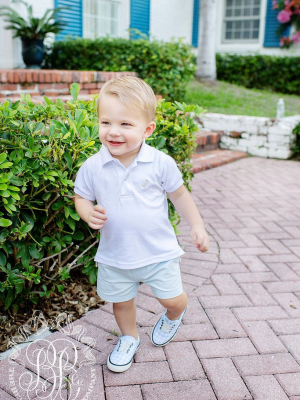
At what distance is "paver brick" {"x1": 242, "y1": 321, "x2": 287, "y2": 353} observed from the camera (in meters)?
2.21

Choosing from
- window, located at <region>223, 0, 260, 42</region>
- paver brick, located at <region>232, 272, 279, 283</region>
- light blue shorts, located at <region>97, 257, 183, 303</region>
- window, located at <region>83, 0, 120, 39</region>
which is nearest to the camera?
light blue shorts, located at <region>97, 257, 183, 303</region>

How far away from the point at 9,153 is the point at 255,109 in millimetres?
7380

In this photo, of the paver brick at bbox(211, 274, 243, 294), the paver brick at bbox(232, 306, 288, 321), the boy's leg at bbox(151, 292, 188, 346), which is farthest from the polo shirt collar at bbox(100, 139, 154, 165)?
the paver brick at bbox(211, 274, 243, 294)

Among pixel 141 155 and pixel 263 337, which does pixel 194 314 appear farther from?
pixel 141 155

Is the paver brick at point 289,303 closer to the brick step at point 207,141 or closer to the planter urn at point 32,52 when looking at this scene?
the brick step at point 207,141

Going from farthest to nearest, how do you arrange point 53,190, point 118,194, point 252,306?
point 252,306
point 53,190
point 118,194

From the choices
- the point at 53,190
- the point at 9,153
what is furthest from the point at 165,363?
the point at 9,153

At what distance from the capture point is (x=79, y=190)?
1.90 meters

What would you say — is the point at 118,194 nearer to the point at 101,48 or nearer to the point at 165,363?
the point at 165,363

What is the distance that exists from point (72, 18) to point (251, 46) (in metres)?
6.50

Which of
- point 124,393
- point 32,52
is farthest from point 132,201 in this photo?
point 32,52

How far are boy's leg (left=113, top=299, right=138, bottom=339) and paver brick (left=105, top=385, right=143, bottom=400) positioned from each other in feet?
0.93

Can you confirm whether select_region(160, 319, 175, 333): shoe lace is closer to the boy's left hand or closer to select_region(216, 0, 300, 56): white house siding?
the boy's left hand

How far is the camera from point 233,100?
9391mm
